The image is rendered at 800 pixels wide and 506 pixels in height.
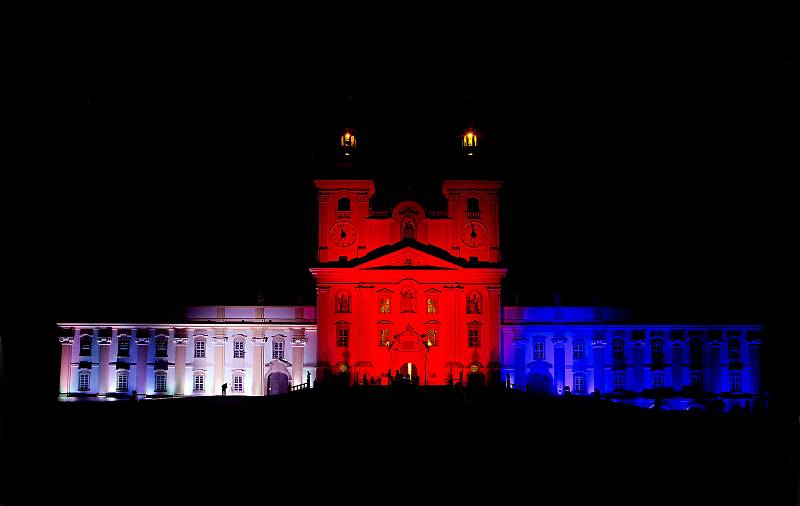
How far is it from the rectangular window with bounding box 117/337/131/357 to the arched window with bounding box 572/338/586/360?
99.0 ft

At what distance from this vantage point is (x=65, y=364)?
53219 mm

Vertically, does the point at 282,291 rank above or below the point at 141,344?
above

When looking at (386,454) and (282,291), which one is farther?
(282,291)

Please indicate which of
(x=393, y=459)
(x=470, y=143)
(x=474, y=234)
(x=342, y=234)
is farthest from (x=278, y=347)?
(x=393, y=459)

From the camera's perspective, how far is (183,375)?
5350cm

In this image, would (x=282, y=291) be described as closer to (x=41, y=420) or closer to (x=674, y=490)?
(x=41, y=420)

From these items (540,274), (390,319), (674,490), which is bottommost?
(674,490)

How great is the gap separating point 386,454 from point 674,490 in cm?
598

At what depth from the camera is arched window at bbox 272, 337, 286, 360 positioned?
177ft

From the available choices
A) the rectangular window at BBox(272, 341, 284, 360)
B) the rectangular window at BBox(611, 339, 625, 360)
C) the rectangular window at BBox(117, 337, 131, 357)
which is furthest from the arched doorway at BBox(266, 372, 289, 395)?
the rectangular window at BBox(611, 339, 625, 360)

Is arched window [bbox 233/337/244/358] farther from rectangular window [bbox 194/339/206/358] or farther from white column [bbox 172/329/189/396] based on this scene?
white column [bbox 172/329/189/396]

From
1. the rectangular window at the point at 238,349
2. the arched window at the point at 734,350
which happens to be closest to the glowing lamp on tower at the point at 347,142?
the rectangular window at the point at 238,349

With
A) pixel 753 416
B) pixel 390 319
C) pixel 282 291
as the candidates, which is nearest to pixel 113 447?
pixel 753 416

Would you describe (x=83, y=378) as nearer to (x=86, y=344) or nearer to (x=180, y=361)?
(x=86, y=344)
